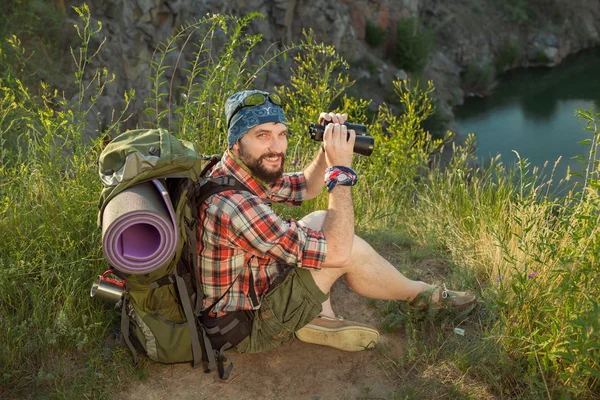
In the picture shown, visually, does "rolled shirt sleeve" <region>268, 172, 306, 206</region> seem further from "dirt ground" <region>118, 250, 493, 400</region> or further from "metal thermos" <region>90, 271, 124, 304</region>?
"metal thermos" <region>90, 271, 124, 304</region>

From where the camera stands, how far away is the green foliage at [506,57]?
28891 mm

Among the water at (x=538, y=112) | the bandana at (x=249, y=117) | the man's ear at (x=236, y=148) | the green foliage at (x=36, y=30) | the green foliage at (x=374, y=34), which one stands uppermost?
the green foliage at (x=374, y=34)

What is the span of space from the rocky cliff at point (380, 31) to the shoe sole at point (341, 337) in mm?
8392

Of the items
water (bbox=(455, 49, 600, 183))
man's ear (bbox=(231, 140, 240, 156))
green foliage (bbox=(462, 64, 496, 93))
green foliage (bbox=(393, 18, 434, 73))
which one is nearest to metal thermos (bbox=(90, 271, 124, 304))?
man's ear (bbox=(231, 140, 240, 156))

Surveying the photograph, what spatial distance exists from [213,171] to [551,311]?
1468mm

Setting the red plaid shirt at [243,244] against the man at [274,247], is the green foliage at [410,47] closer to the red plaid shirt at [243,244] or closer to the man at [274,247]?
the man at [274,247]

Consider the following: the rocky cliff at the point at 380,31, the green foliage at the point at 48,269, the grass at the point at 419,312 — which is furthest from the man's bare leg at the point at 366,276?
the rocky cliff at the point at 380,31

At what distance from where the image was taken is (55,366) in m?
2.50

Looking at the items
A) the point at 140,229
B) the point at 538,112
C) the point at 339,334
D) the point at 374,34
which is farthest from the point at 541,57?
the point at 140,229

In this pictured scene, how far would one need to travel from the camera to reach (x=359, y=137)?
260 cm

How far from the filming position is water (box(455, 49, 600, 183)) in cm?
1736

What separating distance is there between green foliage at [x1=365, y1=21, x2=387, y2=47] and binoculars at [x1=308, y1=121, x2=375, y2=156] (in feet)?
75.4

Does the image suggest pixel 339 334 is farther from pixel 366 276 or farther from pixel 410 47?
pixel 410 47

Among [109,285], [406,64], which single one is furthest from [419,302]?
[406,64]
